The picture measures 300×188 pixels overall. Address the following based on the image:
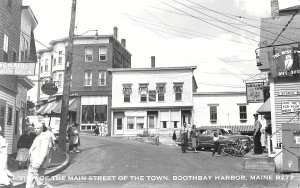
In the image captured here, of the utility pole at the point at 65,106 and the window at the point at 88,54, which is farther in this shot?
the window at the point at 88,54

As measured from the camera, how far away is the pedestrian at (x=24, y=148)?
1451 cm

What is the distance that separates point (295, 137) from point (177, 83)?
30.6m

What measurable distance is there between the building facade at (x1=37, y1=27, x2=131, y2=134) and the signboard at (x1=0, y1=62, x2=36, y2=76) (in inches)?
1335

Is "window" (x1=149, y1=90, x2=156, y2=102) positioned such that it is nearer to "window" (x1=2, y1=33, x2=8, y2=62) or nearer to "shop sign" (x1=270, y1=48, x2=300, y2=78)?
"window" (x1=2, y1=33, x2=8, y2=62)

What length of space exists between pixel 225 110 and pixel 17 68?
3291 cm

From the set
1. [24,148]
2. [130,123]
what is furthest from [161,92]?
[24,148]

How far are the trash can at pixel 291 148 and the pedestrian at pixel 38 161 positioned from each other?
29.2 ft

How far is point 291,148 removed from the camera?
1451 centimetres

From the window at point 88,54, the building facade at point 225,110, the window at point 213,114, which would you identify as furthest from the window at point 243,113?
the window at point 88,54

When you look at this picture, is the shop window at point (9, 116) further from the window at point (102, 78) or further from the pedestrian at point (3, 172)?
the window at point (102, 78)

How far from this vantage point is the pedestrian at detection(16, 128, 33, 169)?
1451 cm

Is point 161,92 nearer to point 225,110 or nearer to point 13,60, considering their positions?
point 225,110

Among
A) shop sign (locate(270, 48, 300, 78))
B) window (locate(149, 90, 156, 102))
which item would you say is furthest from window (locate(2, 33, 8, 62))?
window (locate(149, 90, 156, 102))

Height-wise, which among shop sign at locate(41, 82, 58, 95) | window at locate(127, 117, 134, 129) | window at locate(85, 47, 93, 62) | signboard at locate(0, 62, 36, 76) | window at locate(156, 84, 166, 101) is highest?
window at locate(85, 47, 93, 62)
